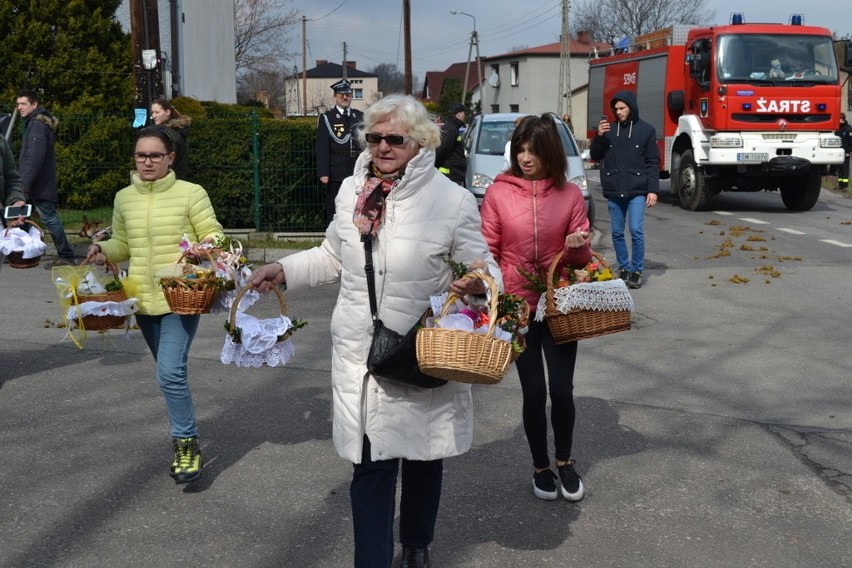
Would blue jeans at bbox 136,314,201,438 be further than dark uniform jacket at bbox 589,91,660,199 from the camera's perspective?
No

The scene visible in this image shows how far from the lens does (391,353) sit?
3605mm

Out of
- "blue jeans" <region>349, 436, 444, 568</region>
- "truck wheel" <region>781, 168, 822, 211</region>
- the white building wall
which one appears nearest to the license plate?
"truck wheel" <region>781, 168, 822, 211</region>

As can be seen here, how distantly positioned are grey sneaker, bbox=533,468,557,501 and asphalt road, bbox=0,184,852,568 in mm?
44

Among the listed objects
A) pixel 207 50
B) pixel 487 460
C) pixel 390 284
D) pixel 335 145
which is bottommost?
pixel 487 460

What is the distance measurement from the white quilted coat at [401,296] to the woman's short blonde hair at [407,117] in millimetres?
66

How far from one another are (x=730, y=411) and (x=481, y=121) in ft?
32.9

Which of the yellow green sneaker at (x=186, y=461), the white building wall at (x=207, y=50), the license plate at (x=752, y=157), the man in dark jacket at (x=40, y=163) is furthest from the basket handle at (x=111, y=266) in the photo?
the white building wall at (x=207, y=50)

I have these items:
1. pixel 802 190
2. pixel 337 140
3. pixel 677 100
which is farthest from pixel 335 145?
pixel 802 190

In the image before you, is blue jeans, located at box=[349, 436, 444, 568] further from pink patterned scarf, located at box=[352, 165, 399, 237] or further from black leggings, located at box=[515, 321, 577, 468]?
black leggings, located at box=[515, 321, 577, 468]

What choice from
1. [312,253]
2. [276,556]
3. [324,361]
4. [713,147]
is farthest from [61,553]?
[713,147]

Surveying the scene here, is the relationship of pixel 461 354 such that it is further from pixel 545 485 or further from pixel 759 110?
pixel 759 110

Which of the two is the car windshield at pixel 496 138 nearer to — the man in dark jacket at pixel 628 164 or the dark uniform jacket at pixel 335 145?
the dark uniform jacket at pixel 335 145

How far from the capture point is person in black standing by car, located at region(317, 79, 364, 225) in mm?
12445

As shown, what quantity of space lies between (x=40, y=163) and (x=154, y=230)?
7.34 meters
